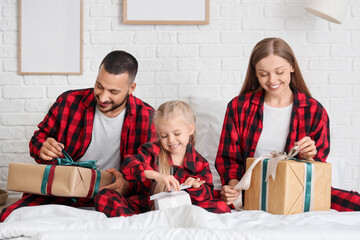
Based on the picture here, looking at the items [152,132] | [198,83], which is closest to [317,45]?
[198,83]

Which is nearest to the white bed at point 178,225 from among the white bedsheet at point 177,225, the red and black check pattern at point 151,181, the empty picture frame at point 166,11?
the white bedsheet at point 177,225

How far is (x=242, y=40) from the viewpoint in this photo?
245cm

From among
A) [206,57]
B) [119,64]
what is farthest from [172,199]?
[206,57]

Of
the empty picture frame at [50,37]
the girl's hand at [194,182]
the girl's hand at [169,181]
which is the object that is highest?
the empty picture frame at [50,37]

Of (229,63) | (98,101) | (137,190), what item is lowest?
(137,190)

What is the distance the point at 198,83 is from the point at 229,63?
22 cm

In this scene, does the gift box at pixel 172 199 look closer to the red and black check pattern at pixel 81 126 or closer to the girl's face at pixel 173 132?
the girl's face at pixel 173 132

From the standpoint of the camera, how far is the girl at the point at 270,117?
184cm

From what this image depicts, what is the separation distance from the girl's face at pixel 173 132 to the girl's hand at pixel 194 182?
0.14m

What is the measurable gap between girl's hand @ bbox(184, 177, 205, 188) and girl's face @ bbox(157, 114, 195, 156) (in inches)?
5.6

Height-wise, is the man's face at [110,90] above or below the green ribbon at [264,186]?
above

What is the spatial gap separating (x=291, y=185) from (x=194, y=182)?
367mm

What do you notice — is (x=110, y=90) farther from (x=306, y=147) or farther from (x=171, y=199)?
(x=306, y=147)

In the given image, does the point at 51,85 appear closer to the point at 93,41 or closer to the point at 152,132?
the point at 93,41
